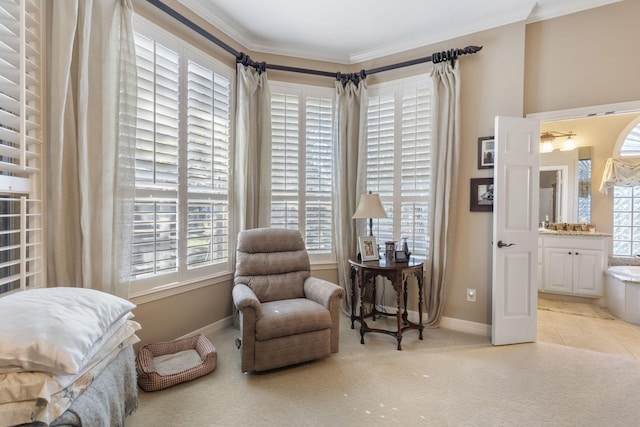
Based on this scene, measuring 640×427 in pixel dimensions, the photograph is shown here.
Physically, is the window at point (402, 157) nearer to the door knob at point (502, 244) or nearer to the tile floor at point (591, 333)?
the door knob at point (502, 244)

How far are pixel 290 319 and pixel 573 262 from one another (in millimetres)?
4164

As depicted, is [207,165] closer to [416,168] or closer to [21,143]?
[21,143]

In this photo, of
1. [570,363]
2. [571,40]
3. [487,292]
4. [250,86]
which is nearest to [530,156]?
[571,40]

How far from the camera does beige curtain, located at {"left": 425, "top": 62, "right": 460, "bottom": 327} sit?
3.18 meters

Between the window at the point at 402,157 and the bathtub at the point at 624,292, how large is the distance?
2.43m

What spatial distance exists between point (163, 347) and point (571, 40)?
4.42 m

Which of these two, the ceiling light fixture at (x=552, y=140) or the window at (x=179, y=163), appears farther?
the ceiling light fixture at (x=552, y=140)

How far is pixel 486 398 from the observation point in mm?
2078

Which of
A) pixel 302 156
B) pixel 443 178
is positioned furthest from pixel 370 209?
pixel 302 156

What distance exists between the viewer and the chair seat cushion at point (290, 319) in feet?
7.61

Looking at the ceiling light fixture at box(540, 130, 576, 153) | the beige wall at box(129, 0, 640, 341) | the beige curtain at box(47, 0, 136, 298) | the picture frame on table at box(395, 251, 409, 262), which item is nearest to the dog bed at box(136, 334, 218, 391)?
the beige wall at box(129, 0, 640, 341)

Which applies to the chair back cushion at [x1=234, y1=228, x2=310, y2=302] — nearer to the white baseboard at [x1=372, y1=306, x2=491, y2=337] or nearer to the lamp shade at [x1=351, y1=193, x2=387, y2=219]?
the lamp shade at [x1=351, y1=193, x2=387, y2=219]

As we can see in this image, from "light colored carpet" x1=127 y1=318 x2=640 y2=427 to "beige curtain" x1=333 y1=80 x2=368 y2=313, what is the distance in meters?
1.15

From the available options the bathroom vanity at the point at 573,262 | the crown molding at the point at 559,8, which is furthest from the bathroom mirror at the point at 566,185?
the crown molding at the point at 559,8
